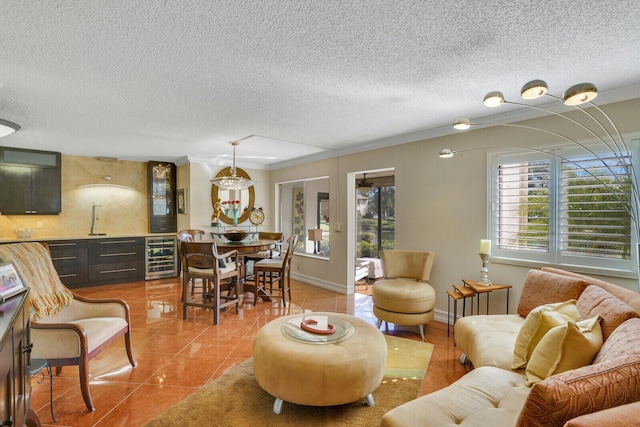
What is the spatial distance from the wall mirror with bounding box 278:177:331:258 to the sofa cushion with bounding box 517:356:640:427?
→ 5.25 metres

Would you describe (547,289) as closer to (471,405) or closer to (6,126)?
(471,405)

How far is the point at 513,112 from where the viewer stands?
10.6 ft

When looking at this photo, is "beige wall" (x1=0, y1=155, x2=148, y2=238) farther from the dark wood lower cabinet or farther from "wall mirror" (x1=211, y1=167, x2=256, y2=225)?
"wall mirror" (x1=211, y1=167, x2=256, y2=225)

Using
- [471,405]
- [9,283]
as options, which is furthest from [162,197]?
[471,405]

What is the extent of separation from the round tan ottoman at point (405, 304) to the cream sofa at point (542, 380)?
661 mm

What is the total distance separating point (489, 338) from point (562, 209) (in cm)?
166

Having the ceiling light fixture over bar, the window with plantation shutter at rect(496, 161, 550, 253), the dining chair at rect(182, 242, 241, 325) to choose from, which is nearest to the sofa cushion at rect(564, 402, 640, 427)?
the window with plantation shutter at rect(496, 161, 550, 253)

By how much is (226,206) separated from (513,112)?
16.8ft

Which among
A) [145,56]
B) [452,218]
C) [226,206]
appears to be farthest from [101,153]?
[452,218]

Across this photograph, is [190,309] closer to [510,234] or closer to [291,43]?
[291,43]

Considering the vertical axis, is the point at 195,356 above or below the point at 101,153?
below

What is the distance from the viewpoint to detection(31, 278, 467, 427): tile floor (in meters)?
2.14

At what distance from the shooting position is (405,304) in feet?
10.9

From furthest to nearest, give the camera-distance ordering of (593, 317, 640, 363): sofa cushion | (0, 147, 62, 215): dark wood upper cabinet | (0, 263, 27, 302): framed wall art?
(0, 147, 62, 215): dark wood upper cabinet, (0, 263, 27, 302): framed wall art, (593, 317, 640, 363): sofa cushion
